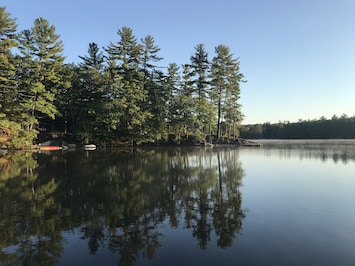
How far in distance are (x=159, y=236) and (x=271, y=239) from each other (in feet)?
7.21

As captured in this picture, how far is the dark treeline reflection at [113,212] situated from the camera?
5473 mm

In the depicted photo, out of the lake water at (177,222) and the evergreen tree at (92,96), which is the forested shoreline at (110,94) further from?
the lake water at (177,222)

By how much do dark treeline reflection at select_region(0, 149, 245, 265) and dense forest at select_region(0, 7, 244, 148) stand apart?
22.6 m

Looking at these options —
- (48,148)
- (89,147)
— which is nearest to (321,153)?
(89,147)

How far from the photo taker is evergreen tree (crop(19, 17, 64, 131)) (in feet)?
107

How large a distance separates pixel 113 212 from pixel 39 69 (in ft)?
104

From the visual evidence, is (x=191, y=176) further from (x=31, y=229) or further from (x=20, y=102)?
(x=20, y=102)

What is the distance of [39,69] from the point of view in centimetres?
3450

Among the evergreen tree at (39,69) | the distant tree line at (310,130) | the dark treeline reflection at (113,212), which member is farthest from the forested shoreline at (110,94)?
the distant tree line at (310,130)

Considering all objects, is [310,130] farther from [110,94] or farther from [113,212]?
[113,212]

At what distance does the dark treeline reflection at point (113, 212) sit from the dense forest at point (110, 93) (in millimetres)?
22572

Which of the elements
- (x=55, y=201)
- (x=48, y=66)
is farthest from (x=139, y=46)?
(x=55, y=201)

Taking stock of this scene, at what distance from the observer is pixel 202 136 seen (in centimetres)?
4412

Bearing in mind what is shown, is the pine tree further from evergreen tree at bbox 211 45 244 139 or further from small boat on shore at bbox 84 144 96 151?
evergreen tree at bbox 211 45 244 139
